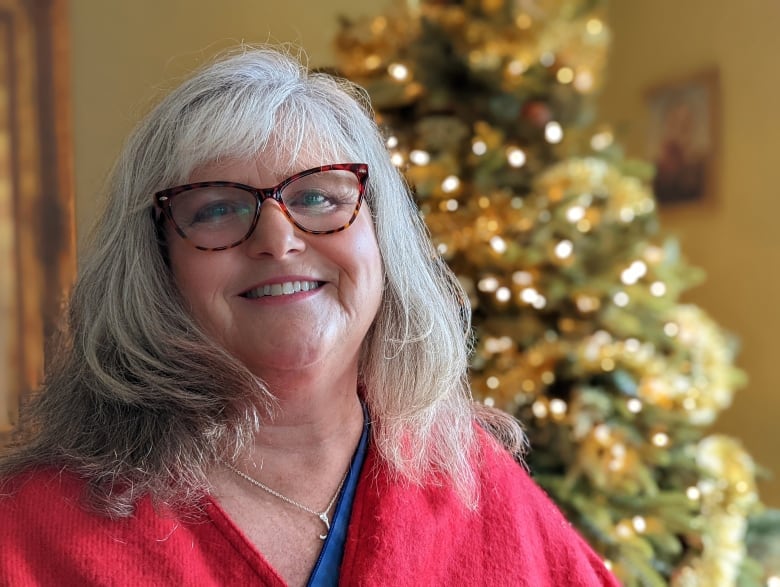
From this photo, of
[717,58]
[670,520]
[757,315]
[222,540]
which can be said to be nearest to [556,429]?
[670,520]

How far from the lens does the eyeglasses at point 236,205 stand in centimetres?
90

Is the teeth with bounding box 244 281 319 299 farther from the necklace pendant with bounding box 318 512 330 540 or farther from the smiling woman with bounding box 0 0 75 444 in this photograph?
the smiling woman with bounding box 0 0 75 444

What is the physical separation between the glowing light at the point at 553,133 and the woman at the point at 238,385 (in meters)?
1.03

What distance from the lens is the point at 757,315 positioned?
286cm

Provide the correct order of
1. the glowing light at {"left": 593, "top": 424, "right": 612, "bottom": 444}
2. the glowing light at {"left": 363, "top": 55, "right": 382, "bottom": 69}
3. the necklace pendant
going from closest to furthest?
1. the necklace pendant
2. the glowing light at {"left": 593, "top": 424, "right": 612, "bottom": 444}
3. the glowing light at {"left": 363, "top": 55, "right": 382, "bottom": 69}

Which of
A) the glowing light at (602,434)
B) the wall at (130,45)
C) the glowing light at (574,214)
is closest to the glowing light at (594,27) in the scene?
the glowing light at (574,214)

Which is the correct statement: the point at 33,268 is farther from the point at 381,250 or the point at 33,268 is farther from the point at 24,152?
the point at 381,250

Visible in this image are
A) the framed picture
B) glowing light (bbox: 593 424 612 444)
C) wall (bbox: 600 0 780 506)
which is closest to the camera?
glowing light (bbox: 593 424 612 444)

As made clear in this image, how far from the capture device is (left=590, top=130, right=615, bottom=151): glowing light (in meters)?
2.01

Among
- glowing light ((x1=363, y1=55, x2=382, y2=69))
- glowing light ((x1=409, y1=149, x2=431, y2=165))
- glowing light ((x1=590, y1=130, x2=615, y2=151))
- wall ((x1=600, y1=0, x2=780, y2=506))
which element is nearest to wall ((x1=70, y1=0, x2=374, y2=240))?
glowing light ((x1=363, y1=55, x2=382, y2=69))

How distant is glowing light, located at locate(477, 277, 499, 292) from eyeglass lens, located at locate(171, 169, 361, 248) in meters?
1.05

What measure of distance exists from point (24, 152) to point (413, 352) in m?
1.49

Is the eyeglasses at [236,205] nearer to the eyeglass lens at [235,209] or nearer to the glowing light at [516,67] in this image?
the eyeglass lens at [235,209]

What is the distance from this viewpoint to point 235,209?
35.8 inches
